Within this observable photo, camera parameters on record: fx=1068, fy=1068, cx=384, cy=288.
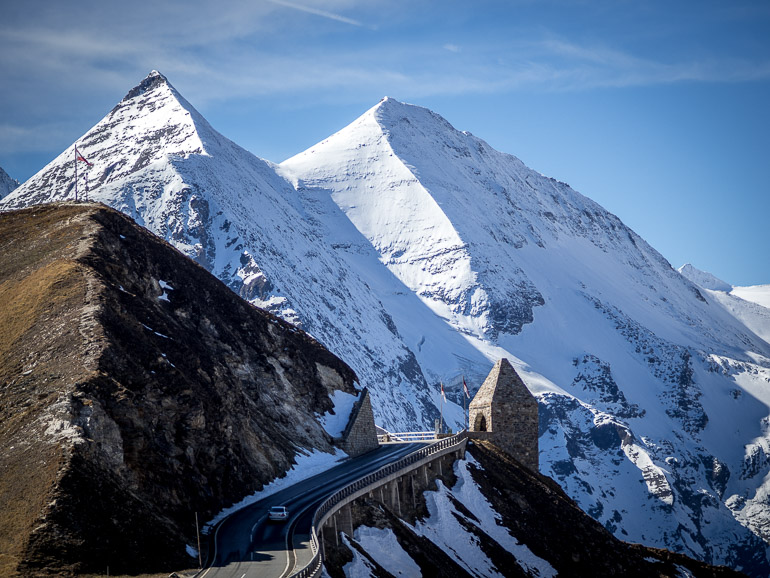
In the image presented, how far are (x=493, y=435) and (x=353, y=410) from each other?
34.9ft

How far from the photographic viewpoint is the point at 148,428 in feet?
165

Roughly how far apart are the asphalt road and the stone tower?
1931 cm

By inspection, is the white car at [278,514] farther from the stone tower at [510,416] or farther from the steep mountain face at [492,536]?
the stone tower at [510,416]

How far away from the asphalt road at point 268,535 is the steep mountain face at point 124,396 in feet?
5.25

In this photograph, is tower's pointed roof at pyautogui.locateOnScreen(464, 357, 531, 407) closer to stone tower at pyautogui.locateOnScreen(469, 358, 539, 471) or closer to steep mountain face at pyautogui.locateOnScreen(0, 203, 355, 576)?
stone tower at pyautogui.locateOnScreen(469, 358, 539, 471)

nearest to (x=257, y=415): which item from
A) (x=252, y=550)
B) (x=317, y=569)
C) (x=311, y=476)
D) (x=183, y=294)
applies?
(x=311, y=476)

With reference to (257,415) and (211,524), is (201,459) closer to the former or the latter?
(211,524)

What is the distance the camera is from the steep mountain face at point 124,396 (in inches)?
1645

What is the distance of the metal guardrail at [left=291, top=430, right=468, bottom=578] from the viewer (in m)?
40.8

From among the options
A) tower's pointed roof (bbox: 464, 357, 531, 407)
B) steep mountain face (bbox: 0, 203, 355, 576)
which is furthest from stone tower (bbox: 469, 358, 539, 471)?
steep mountain face (bbox: 0, 203, 355, 576)

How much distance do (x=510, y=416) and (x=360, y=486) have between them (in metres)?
26.5

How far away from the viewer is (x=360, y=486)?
183 ft

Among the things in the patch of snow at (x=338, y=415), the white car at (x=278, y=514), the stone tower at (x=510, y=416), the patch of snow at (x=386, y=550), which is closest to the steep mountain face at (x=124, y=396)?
Result: the patch of snow at (x=338, y=415)

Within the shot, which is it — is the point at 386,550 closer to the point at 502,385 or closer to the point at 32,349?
the point at 32,349
